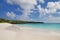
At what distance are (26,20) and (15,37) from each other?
0.74ft

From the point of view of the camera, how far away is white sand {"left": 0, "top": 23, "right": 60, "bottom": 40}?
117 cm

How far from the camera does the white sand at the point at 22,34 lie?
1.17 metres

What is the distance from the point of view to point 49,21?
1.18 m

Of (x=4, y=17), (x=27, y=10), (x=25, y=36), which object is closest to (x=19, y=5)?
(x=27, y=10)

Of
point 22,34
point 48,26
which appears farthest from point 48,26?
point 22,34

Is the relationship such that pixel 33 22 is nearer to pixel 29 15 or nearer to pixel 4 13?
pixel 29 15

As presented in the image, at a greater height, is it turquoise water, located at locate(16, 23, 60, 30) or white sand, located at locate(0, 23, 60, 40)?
turquoise water, located at locate(16, 23, 60, 30)

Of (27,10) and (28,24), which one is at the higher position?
(27,10)

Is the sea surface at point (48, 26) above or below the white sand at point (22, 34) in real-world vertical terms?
above

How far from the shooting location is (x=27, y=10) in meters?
1.18

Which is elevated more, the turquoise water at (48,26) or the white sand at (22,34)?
the turquoise water at (48,26)

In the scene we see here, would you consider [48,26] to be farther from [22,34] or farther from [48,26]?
[22,34]

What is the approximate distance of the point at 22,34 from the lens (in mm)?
1181

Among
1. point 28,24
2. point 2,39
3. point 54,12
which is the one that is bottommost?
point 2,39
